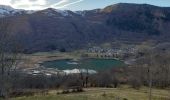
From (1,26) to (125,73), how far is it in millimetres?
72993

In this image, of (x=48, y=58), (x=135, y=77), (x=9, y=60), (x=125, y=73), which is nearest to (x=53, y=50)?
(x=48, y=58)

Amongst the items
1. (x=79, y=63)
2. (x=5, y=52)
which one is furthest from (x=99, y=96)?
(x=79, y=63)

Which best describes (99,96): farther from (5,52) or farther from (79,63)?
(79,63)

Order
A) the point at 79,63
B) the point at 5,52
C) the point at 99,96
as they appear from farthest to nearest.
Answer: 1. the point at 79,63
2. the point at 99,96
3. the point at 5,52

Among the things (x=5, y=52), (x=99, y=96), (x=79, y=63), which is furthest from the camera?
(x=79, y=63)

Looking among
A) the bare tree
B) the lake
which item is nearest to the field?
the bare tree

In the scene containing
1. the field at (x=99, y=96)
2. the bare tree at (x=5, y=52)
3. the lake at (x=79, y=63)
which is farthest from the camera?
the lake at (x=79, y=63)

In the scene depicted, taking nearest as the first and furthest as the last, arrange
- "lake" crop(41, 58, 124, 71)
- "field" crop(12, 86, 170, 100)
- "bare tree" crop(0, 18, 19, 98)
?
1. "bare tree" crop(0, 18, 19, 98)
2. "field" crop(12, 86, 170, 100)
3. "lake" crop(41, 58, 124, 71)

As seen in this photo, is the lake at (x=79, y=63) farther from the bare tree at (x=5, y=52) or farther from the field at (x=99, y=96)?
the bare tree at (x=5, y=52)

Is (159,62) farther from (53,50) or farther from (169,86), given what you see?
(53,50)

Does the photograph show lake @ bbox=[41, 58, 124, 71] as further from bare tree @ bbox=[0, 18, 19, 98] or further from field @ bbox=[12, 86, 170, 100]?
bare tree @ bbox=[0, 18, 19, 98]

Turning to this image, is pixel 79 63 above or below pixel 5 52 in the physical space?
below

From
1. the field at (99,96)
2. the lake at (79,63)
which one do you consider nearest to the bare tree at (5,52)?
the field at (99,96)

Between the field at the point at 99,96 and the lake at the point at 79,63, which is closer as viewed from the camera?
the field at the point at 99,96
